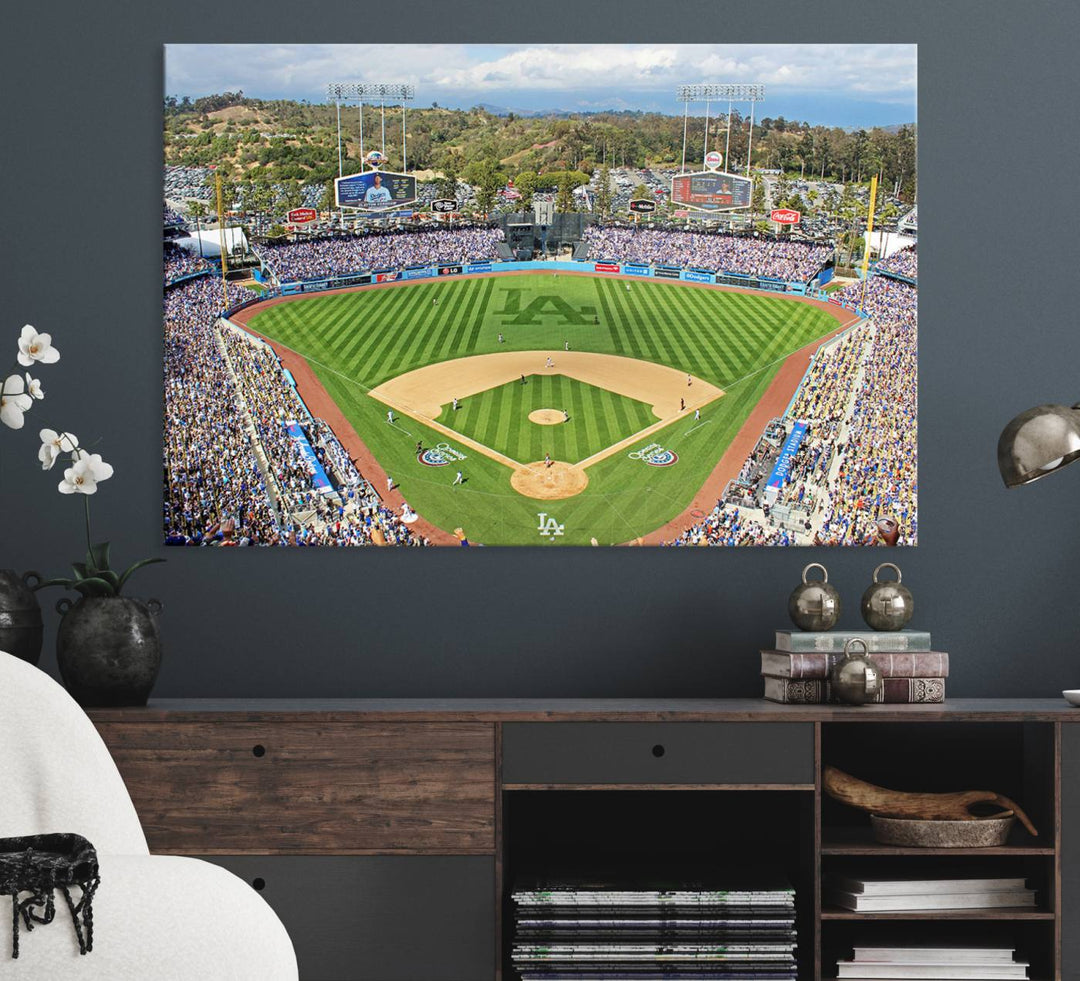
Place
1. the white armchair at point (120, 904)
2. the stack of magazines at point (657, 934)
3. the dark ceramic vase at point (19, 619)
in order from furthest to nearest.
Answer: the dark ceramic vase at point (19, 619)
the stack of magazines at point (657, 934)
the white armchair at point (120, 904)

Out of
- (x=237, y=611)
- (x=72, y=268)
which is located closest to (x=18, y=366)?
(x=72, y=268)

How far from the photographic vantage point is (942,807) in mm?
2453

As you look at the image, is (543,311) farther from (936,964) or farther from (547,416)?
(936,964)

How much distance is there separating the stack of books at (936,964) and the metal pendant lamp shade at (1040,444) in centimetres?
94

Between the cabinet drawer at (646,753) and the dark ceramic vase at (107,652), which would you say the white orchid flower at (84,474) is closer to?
the dark ceramic vase at (107,652)

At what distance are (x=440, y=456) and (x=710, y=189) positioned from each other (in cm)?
91

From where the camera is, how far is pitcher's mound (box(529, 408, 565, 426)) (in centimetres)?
283

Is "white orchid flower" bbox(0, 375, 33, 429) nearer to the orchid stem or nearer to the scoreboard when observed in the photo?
the orchid stem

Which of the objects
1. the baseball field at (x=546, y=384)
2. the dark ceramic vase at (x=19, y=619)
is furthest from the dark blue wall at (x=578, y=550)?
the dark ceramic vase at (x=19, y=619)

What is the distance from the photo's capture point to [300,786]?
7.72 feet

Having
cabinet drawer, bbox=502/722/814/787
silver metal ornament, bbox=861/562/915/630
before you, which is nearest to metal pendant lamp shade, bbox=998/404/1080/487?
silver metal ornament, bbox=861/562/915/630

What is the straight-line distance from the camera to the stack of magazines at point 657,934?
2.34 meters

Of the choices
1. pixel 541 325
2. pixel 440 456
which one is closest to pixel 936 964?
pixel 440 456

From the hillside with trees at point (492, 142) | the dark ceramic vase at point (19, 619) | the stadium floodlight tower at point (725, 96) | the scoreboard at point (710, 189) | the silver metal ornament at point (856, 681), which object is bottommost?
the silver metal ornament at point (856, 681)
